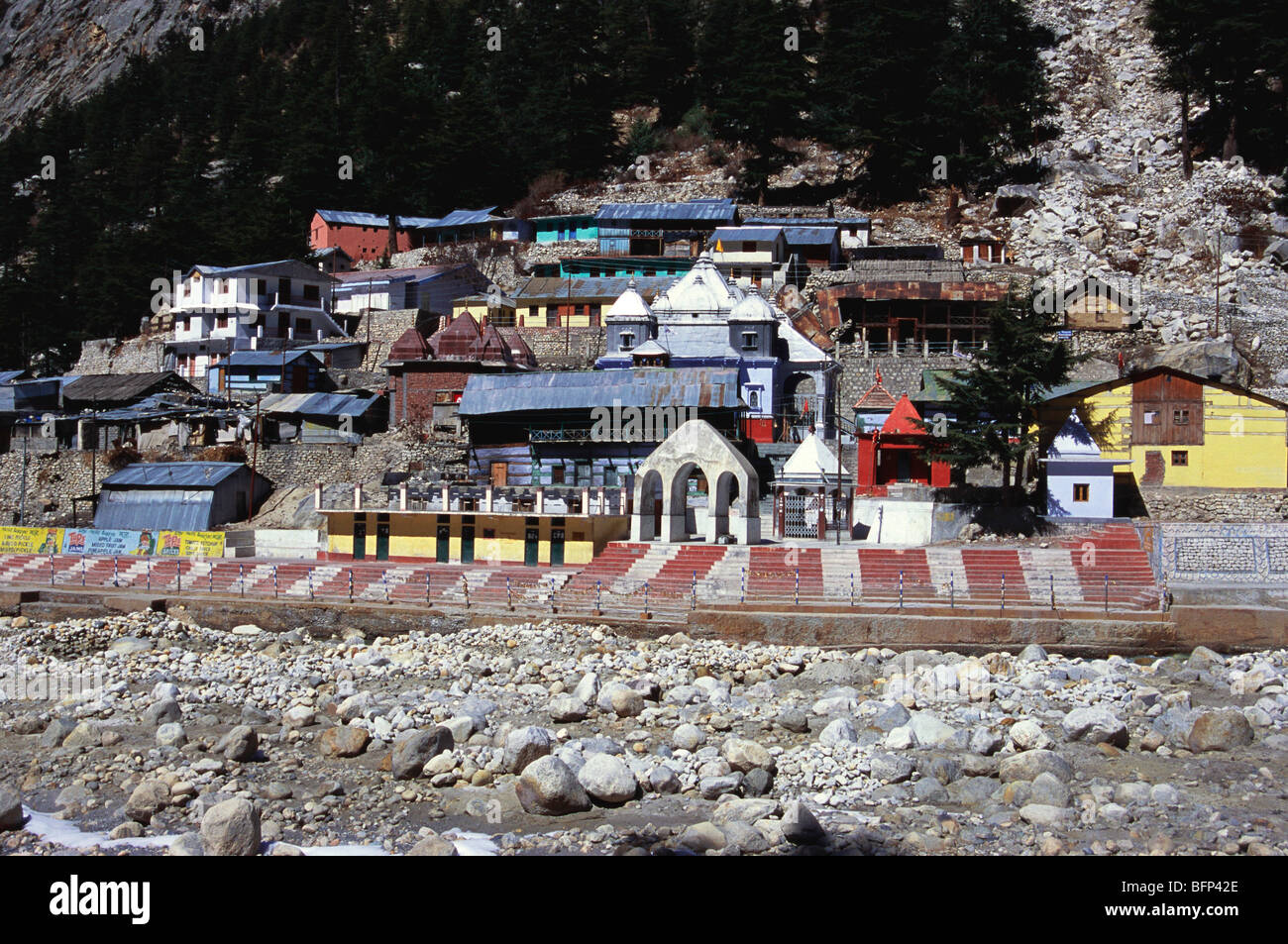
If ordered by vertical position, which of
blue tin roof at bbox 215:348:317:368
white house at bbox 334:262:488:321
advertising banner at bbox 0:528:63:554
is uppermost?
white house at bbox 334:262:488:321

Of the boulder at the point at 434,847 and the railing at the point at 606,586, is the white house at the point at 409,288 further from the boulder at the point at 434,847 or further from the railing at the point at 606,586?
the boulder at the point at 434,847

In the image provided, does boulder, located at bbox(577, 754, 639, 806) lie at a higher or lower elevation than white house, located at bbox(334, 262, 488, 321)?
lower

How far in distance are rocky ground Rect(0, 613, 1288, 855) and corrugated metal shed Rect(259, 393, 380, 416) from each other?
26.1 meters

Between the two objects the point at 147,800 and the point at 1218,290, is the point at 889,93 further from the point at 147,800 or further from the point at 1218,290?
the point at 147,800

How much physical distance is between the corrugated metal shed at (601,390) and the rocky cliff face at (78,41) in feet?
383

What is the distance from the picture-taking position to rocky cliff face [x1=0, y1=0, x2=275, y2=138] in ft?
473

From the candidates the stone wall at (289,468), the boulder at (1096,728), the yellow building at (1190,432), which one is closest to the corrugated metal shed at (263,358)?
the stone wall at (289,468)

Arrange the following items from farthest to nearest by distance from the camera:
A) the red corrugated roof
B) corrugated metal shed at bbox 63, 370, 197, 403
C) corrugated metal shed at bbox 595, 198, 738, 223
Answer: corrugated metal shed at bbox 595, 198, 738, 223
corrugated metal shed at bbox 63, 370, 197, 403
the red corrugated roof

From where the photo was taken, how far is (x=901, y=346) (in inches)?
2147

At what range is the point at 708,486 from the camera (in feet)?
118

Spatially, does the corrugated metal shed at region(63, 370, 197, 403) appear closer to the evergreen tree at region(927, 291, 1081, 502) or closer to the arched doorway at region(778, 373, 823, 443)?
the arched doorway at region(778, 373, 823, 443)

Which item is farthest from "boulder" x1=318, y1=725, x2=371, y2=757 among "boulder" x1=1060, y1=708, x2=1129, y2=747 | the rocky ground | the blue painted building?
the blue painted building

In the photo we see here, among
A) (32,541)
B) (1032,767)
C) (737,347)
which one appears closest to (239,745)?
(1032,767)
